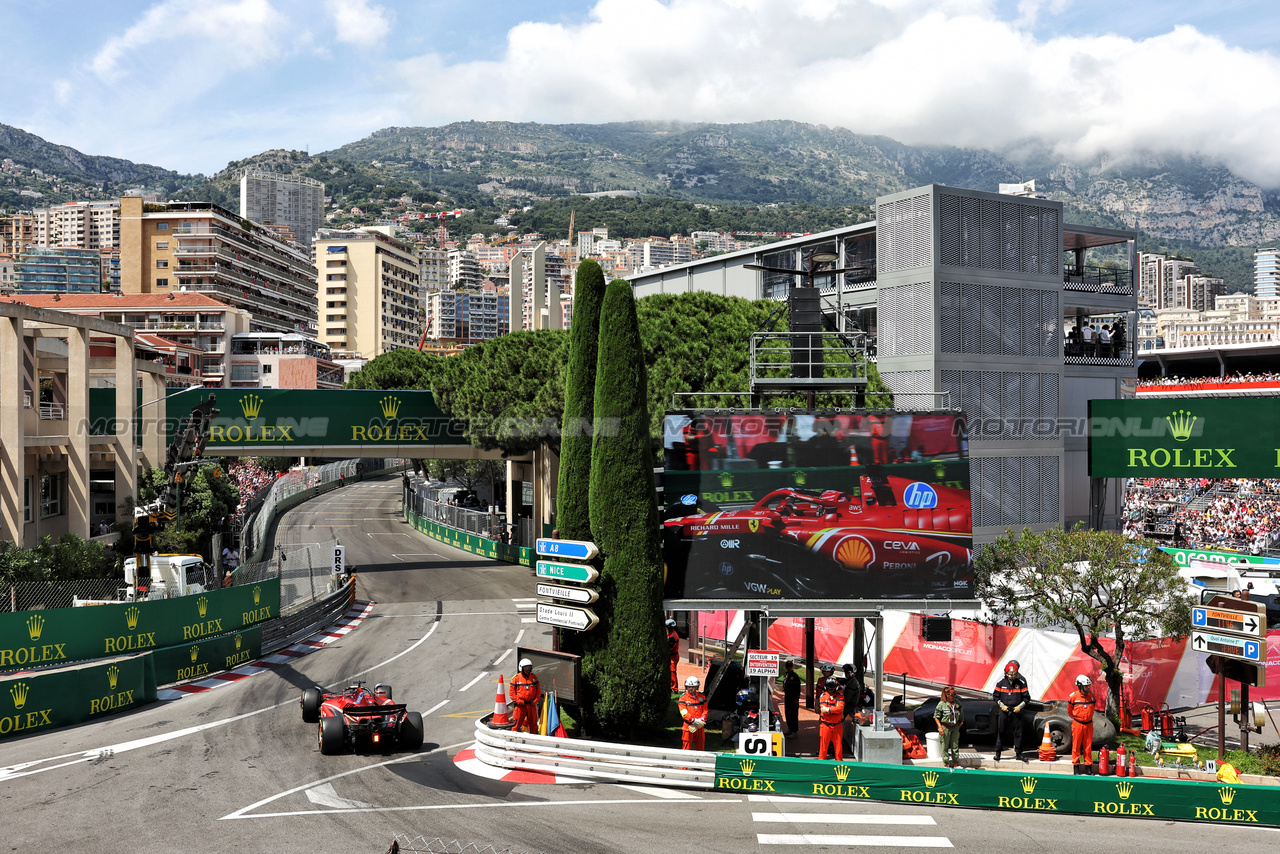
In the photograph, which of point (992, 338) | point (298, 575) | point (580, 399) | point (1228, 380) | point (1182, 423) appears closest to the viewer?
Result: point (580, 399)

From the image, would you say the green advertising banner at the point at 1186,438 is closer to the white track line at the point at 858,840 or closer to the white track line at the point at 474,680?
the white track line at the point at 474,680

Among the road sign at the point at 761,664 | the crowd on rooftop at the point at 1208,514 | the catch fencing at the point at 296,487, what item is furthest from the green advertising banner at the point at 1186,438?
the catch fencing at the point at 296,487

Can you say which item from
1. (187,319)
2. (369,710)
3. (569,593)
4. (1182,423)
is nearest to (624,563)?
(569,593)

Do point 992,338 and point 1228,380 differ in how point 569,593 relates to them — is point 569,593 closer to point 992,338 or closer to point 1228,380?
point 992,338

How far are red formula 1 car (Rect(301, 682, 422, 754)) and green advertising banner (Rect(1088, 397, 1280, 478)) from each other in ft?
93.5

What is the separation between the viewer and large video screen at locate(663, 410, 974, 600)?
17.3m

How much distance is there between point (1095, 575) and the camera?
62.8ft

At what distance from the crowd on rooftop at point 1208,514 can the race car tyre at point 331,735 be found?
142 feet

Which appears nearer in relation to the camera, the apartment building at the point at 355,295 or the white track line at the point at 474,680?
the white track line at the point at 474,680

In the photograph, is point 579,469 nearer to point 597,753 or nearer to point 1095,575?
point 597,753

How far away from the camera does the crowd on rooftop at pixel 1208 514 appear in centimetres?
5134

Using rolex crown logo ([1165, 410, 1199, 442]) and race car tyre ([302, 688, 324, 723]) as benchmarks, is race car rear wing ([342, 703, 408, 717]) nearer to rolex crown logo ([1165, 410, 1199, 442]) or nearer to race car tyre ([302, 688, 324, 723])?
race car tyre ([302, 688, 324, 723])

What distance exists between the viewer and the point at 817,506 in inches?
692

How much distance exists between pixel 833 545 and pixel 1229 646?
726cm
